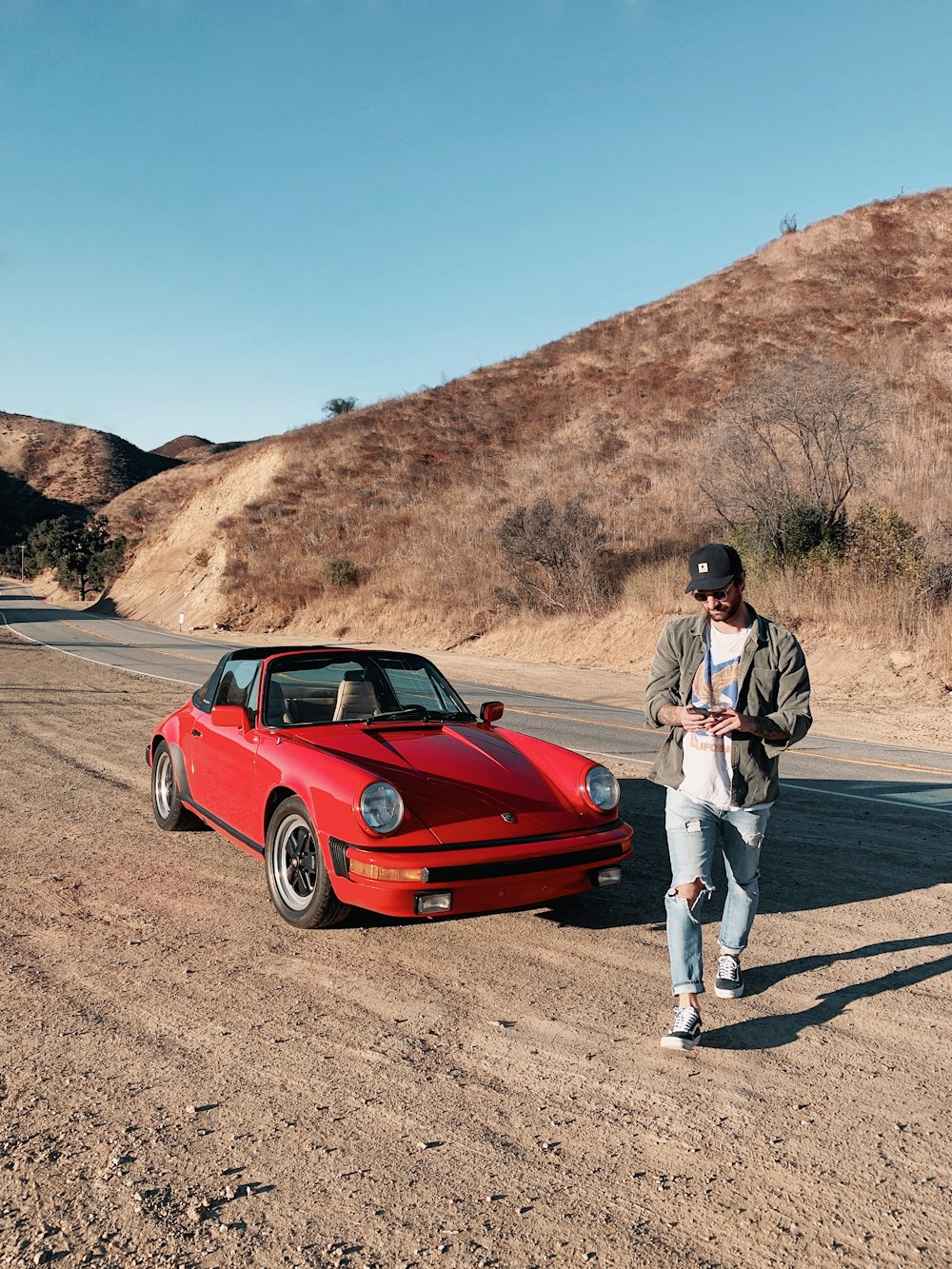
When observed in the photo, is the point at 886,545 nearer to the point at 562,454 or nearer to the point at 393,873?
the point at 393,873

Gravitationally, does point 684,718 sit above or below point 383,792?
above

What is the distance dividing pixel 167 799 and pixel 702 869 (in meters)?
4.49

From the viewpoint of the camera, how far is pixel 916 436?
34.0 meters

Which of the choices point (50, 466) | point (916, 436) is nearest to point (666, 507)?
point (916, 436)

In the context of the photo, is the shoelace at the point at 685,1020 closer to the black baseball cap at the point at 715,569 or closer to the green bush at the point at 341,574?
the black baseball cap at the point at 715,569

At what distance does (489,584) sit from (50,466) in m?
117

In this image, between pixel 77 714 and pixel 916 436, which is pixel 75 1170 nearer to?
pixel 77 714

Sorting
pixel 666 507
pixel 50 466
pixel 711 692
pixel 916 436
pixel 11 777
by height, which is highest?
pixel 50 466

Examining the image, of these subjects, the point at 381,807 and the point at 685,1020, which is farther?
the point at 381,807

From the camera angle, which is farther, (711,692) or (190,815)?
(190,815)

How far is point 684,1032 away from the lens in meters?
3.78

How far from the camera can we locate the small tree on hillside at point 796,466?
22.5 m

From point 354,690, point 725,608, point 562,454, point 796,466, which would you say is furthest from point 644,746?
point 562,454

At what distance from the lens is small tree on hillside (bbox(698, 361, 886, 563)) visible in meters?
22.5
